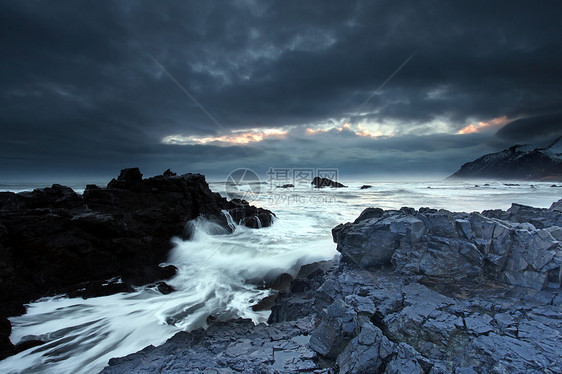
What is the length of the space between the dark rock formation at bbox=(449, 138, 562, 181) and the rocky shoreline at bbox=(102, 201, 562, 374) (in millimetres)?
114025

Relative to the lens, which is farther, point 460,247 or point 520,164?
point 520,164

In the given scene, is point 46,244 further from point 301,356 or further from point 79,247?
point 301,356

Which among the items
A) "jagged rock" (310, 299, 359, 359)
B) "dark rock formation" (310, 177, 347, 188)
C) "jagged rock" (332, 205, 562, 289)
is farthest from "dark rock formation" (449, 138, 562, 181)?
"jagged rock" (310, 299, 359, 359)

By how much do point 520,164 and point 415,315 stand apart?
153614 millimetres

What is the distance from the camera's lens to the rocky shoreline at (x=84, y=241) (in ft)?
25.8

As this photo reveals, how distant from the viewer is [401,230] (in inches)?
246

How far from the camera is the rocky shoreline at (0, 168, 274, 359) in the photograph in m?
7.88

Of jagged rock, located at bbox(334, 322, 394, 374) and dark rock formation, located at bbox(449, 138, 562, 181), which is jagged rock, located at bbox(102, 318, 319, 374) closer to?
jagged rock, located at bbox(334, 322, 394, 374)

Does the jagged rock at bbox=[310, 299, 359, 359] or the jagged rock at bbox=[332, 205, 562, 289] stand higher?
the jagged rock at bbox=[332, 205, 562, 289]

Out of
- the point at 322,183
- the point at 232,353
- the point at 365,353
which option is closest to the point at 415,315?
the point at 365,353

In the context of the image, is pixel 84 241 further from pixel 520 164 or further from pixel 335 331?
pixel 520 164

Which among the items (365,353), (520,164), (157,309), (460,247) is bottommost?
(157,309)

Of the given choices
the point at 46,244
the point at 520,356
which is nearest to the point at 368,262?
the point at 520,356

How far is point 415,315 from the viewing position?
3848 millimetres
